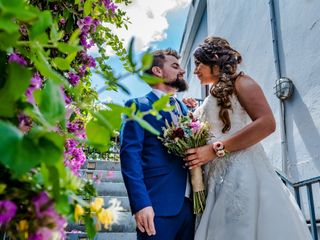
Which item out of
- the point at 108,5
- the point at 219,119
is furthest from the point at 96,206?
the point at 219,119

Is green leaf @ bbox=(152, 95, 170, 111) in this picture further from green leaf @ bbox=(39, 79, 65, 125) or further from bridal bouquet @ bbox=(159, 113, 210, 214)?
bridal bouquet @ bbox=(159, 113, 210, 214)

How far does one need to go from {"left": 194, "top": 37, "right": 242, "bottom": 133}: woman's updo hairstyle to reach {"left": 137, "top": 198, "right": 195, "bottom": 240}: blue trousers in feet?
1.52

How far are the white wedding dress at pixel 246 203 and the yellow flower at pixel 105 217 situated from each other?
4.19ft

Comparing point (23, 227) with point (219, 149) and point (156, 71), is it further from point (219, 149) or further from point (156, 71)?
point (156, 71)

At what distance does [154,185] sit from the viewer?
168 cm

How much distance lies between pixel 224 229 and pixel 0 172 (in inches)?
54.5

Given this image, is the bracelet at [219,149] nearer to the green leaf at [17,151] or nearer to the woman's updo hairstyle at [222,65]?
the woman's updo hairstyle at [222,65]

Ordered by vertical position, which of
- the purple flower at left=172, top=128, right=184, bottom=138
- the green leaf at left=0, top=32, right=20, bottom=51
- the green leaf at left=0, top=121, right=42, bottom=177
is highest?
the purple flower at left=172, top=128, right=184, bottom=138

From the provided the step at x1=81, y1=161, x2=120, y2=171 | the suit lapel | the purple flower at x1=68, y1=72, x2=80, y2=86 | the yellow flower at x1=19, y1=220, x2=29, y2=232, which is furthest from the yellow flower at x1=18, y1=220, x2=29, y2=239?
the step at x1=81, y1=161, x2=120, y2=171

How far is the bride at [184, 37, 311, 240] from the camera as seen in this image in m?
1.62

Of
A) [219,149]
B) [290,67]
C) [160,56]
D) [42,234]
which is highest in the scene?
[290,67]

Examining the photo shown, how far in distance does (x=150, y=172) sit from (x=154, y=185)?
0.07 meters

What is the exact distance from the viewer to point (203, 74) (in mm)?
1993

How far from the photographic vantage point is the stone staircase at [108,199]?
2.97m
